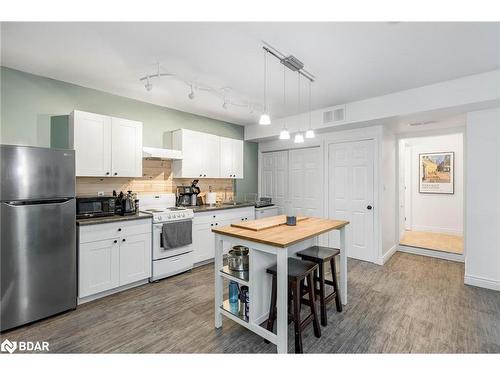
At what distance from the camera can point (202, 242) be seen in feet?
12.9

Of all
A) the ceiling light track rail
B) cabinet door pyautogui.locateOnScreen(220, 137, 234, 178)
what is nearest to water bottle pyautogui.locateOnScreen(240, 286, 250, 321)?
the ceiling light track rail

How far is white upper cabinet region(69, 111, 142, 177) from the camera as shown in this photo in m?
2.89

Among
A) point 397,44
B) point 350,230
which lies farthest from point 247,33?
point 350,230

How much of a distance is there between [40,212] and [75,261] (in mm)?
608

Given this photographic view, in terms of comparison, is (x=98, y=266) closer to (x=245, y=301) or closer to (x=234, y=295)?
(x=234, y=295)

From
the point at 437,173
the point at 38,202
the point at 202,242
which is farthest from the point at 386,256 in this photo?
the point at 38,202

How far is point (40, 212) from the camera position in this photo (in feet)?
7.75

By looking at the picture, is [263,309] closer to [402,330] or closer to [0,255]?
[402,330]

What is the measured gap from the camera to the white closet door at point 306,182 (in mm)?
4781

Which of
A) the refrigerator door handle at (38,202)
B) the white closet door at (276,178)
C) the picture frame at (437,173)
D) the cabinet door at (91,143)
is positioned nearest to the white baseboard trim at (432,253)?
the picture frame at (437,173)

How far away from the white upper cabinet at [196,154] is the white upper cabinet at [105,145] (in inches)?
27.2

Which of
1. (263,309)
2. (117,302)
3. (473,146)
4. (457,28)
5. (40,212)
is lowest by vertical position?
(117,302)

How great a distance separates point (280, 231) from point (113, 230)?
1.98 meters
